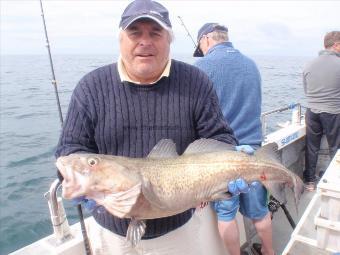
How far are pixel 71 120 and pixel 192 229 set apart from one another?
1294mm

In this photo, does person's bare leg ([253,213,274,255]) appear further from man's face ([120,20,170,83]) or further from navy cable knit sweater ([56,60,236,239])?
man's face ([120,20,170,83])

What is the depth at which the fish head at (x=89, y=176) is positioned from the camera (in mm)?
2182

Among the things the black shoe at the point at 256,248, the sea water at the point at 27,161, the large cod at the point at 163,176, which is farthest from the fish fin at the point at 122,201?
the sea water at the point at 27,161

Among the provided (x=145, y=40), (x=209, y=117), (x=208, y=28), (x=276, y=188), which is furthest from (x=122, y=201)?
(x=208, y=28)

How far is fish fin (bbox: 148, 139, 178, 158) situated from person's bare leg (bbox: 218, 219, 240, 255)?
177 cm

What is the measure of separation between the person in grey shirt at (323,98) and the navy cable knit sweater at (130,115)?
4.49 metres

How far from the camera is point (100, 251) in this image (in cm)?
299

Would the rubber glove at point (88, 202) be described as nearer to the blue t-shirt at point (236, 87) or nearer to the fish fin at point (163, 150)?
the fish fin at point (163, 150)

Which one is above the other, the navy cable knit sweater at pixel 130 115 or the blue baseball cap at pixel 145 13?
the blue baseball cap at pixel 145 13

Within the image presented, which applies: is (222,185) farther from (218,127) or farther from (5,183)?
(5,183)

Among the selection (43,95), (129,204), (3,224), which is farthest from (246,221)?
(43,95)

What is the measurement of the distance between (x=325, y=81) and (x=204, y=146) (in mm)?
4691

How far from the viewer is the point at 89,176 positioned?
86.6 inches

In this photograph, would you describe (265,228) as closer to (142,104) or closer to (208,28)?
(208,28)
